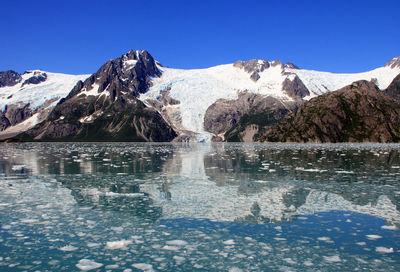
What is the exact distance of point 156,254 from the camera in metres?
11.2

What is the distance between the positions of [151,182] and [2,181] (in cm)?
1298

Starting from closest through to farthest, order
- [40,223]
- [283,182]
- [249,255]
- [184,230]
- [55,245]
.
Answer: [249,255]
[55,245]
[184,230]
[40,223]
[283,182]

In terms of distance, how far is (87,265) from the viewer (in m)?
10.2

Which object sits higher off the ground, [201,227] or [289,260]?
[201,227]

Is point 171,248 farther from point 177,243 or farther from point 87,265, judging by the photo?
point 87,265

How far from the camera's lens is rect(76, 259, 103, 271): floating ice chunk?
32.9ft

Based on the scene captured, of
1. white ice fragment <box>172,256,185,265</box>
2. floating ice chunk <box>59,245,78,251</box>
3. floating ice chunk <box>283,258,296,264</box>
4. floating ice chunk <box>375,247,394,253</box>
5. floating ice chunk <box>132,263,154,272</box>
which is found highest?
floating ice chunk <box>59,245,78,251</box>

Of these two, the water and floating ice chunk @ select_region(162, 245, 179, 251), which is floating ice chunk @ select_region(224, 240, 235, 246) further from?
floating ice chunk @ select_region(162, 245, 179, 251)

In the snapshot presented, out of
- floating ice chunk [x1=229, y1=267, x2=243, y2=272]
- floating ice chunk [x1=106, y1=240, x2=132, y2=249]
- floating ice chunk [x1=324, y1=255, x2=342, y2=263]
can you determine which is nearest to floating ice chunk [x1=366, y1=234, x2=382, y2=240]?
floating ice chunk [x1=324, y1=255, x2=342, y2=263]

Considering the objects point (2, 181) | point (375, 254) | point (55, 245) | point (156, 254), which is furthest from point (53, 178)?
point (375, 254)

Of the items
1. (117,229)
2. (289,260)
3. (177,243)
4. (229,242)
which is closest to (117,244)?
(117,229)

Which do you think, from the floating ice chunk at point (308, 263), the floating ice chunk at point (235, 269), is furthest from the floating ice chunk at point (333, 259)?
the floating ice chunk at point (235, 269)

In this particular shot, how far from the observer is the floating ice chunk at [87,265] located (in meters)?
10.0

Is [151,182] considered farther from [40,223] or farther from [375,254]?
[375,254]
